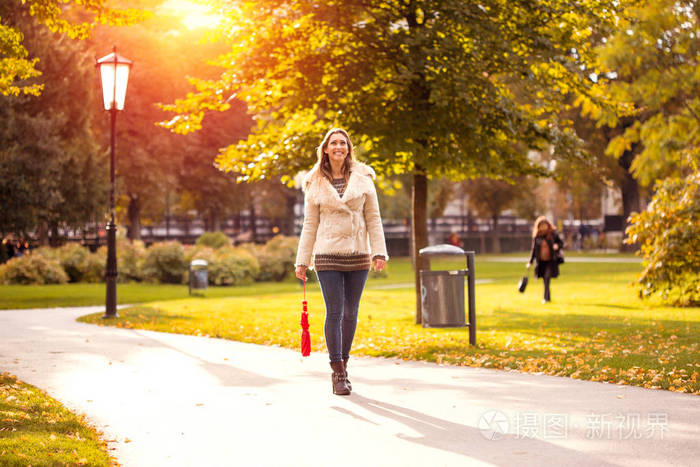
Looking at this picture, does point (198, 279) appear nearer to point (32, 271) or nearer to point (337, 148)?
point (32, 271)

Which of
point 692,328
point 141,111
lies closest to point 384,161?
point 692,328

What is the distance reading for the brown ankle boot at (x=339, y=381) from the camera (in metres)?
7.06

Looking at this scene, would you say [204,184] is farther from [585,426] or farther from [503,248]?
[585,426]

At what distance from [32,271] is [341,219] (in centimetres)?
2121

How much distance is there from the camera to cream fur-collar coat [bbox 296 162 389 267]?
689 centimetres

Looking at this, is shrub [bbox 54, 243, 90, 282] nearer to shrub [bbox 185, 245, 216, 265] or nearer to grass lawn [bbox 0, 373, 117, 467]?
shrub [bbox 185, 245, 216, 265]

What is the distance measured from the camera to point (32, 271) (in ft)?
85.4

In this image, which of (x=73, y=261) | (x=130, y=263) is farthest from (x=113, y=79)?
(x=73, y=261)

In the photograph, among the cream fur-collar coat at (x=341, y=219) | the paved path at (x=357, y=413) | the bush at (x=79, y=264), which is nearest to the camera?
the paved path at (x=357, y=413)

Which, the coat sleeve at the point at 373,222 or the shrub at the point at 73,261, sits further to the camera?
the shrub at the point at 73,261

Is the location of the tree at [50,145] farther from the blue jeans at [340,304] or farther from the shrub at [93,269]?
the blue jeans at [340,304]

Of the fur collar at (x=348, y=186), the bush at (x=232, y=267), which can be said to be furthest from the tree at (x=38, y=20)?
the bush at (x=232, y=267)

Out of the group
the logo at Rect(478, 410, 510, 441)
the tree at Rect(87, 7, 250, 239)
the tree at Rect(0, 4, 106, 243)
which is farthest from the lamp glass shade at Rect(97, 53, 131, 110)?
the tree at Rect(87, 7, 250, 239)

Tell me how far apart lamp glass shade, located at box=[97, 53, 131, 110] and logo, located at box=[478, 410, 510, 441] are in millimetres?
10675
